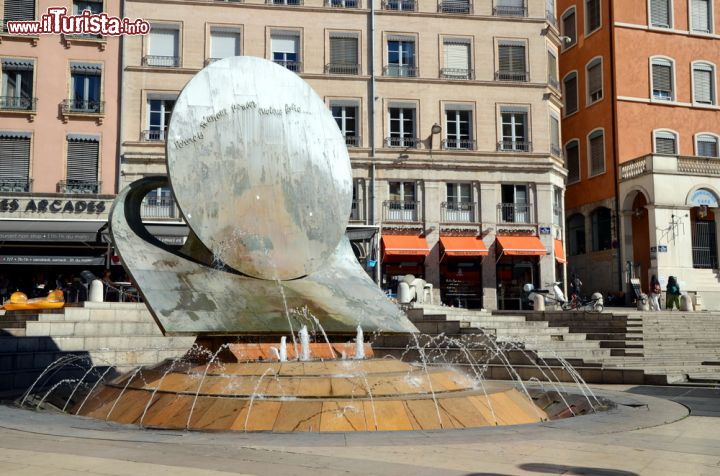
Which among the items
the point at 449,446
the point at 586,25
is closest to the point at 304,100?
the point at 449,446

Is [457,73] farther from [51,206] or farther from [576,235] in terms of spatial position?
[51,206]

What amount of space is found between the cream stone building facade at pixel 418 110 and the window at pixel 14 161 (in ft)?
11.4

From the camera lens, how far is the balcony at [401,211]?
30484 millimetres

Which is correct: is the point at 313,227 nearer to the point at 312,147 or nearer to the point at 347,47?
the point at 312,147

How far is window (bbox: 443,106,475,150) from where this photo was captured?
31.4 m

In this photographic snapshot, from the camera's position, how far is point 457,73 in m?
31.9

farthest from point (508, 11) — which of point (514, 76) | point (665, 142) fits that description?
point (665, 142)

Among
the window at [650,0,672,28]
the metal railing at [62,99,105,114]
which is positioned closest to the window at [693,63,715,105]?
the window at [650,0,672,28]

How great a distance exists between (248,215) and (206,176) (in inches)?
32.0

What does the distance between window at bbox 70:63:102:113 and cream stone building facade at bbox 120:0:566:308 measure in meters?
1.05

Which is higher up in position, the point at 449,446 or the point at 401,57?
the point at 401,57

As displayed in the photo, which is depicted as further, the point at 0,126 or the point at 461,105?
the point at 461,105

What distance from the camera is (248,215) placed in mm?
10930

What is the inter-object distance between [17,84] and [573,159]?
998 inches
